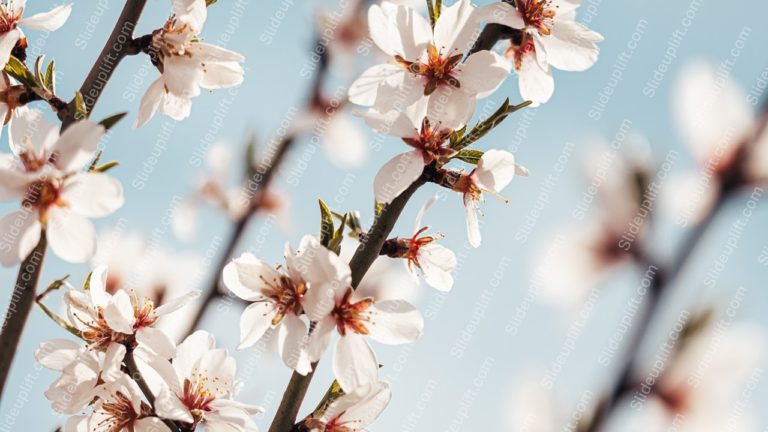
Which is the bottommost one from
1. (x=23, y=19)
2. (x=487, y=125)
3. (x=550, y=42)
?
(x=23, y=19)

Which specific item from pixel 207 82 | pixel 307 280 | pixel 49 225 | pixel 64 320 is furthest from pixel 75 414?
pixel 207 82

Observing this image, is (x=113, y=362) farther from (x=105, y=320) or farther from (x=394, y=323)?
(x=394, y=323)

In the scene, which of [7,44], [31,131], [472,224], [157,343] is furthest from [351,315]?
[7,44]

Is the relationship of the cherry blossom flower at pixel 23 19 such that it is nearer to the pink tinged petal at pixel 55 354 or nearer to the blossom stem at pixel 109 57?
the blossom stem at pixel 109 57

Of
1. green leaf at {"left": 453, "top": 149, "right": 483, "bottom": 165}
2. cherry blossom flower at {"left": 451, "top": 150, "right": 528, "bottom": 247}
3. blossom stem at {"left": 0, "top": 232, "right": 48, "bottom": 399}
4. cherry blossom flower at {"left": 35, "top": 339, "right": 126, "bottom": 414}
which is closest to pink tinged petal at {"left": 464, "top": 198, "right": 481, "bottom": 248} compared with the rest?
cherry blossom flower at {"left": 451, "top": 150, "right": 528, "bottom": 247}

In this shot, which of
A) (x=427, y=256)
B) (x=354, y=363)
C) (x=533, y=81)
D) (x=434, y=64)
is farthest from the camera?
(x=533, y=81)

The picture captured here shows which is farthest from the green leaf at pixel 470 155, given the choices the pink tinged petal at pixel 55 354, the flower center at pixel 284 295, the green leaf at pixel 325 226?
the pink tinged petal at pixel 55 354
